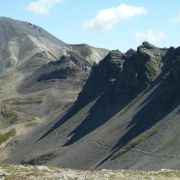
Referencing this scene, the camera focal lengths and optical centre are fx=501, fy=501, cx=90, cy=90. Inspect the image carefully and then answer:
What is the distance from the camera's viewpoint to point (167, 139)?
5507 inches

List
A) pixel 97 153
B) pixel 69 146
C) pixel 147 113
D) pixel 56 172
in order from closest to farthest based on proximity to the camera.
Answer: pixel 56 172 → pixel 97 153 → pixel 147 113 → pixel 69 146

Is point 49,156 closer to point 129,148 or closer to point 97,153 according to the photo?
point 97,153

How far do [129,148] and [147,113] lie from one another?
33.7 metres

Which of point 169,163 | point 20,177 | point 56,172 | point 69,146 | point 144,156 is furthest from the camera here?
point 69,146

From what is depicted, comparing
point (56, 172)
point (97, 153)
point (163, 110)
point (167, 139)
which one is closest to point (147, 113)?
point (163, 110)

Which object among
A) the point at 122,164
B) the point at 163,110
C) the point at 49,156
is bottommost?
the point at 49,156

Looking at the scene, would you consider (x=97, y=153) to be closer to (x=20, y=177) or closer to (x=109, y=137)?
(x=109, y=137)

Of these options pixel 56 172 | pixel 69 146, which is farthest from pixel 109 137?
pixel 56 172

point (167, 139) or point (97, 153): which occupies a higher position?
point (167, 139)

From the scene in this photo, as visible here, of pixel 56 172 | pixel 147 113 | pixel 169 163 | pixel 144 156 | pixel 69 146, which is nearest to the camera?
pixel 56 172

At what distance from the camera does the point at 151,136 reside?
149000mm

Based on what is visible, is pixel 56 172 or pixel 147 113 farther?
pixel 147 113

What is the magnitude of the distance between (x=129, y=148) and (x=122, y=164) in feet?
44.3

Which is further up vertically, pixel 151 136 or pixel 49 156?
pixel 151 136
